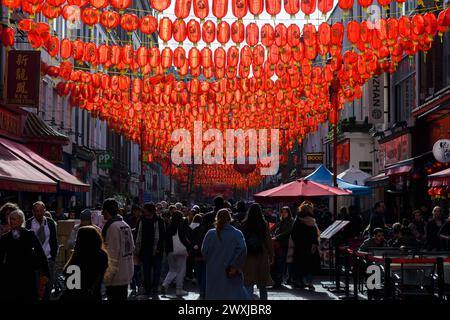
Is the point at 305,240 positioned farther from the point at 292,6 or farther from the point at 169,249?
the point at 292,6

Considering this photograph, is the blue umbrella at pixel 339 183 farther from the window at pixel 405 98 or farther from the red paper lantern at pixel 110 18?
the red paper lantern at pixel 110 18

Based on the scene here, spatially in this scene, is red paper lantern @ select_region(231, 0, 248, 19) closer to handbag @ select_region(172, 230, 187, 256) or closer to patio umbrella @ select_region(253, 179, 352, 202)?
patio umbrella @ select_region(253, 179, 352, 202)

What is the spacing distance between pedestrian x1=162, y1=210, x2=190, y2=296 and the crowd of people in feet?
0.07

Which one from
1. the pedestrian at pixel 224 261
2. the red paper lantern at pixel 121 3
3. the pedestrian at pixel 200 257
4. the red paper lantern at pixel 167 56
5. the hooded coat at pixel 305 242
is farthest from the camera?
the red paper lantern at pixel 167 56

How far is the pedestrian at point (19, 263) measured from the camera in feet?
33.7

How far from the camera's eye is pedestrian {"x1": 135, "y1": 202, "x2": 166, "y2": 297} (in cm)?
1673

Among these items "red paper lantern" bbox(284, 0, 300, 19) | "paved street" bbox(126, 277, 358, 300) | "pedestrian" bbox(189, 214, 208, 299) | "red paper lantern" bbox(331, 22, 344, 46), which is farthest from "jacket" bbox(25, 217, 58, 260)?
"red paper lantern" bbox(331, 22, 344, 46)

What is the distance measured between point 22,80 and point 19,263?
16.5 meters

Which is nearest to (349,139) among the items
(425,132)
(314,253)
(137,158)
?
(425,132)

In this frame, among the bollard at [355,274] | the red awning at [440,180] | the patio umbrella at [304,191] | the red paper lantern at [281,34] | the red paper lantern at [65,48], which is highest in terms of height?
the red paper lantern at [281,34]

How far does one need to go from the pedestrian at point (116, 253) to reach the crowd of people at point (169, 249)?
0.05 ft

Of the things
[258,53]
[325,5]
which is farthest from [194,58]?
[325,5]

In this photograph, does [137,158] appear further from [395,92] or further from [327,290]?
[327,290]

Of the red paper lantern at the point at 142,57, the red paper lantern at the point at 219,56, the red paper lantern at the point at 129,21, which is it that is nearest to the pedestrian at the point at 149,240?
the red paper lantern at the point at 129,21
